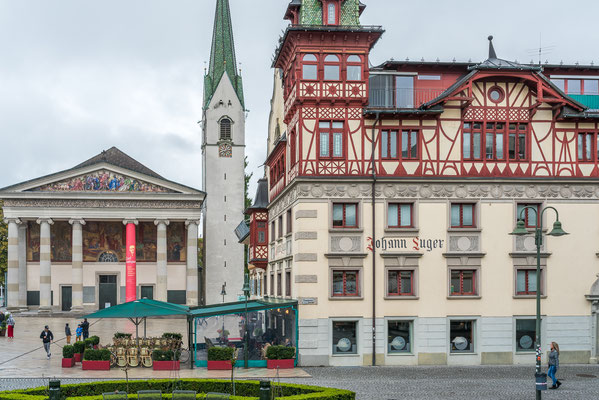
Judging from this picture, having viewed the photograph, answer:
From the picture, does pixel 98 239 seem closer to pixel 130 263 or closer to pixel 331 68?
pixel 130 263

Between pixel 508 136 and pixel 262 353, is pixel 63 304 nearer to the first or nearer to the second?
pixel 262 353

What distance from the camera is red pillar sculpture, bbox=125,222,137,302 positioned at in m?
77.8

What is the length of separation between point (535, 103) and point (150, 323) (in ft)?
142

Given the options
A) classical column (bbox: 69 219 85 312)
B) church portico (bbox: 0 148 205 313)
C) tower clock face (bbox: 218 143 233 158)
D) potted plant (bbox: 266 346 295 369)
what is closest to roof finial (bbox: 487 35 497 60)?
potted plant (bbox: 266 346 295 369)

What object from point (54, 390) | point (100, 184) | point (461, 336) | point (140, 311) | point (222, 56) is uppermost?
point (222, 56)

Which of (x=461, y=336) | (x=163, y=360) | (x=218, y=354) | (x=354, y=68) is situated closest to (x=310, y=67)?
(x=354, y=68)

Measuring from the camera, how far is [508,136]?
116 feet

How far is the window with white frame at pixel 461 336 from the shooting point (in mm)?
34812

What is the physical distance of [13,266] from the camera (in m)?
79.0

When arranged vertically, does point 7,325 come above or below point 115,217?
below

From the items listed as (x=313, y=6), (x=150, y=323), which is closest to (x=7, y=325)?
(x=150, y=323)

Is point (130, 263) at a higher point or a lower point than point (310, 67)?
lower

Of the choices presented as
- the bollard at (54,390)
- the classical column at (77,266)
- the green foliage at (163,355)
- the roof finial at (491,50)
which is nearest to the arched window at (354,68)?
the roof finial at (491,50)

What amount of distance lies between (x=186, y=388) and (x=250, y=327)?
13.5m
